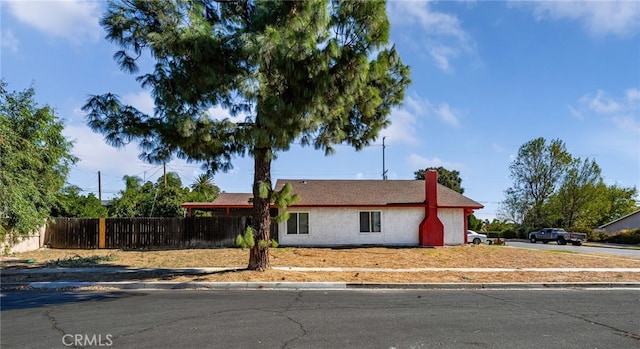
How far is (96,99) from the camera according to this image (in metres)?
12.1

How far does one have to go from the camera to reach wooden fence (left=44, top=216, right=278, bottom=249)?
23.4m

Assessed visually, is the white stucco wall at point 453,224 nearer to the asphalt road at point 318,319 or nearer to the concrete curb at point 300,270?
the concrete curb at point 300,270

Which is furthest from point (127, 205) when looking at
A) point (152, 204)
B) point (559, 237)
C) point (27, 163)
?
point (559, 237)

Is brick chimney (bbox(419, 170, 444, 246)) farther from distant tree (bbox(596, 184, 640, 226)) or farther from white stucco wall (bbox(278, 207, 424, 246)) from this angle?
distant tree (bbox(596, 184, 640, 226))

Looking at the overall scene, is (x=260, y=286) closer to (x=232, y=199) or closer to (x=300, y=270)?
(x=300, y=270)

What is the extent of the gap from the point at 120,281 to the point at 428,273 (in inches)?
367

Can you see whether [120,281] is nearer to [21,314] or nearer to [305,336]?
[21,314]

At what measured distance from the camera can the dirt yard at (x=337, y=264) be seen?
13.2m

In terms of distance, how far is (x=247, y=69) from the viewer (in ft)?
37.2

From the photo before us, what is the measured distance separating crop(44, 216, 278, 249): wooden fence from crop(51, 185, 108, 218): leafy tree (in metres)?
1.98

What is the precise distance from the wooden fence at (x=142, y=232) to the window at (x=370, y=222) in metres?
6.73

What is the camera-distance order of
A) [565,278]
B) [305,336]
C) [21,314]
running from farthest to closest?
[565,278], [21,314], [305,336]

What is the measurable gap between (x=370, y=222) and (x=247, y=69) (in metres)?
15.8

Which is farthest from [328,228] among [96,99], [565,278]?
[96,99]
